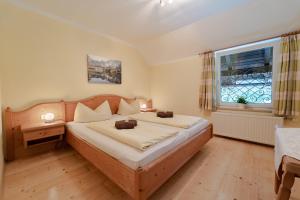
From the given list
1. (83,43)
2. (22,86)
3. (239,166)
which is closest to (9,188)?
(22,86)

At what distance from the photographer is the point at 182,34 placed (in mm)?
3375

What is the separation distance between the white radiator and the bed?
1221mm

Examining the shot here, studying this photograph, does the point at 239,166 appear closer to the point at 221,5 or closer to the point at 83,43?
the point at 221,5

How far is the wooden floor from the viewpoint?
5.01 feet

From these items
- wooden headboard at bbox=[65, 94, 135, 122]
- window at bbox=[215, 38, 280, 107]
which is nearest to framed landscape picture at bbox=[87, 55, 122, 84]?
wooden headboard at bbox=[65, 94, 135, 122]

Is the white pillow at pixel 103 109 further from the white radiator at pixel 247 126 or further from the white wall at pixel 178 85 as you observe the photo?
the white radiator at pixel 247 126

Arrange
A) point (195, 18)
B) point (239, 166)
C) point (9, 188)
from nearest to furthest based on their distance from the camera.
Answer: point (9, 188), point (239, 166), point (195, 18)

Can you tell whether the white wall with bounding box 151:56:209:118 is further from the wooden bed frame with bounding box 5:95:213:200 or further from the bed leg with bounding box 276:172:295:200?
the bed leg with bounding box 276:172:295:200

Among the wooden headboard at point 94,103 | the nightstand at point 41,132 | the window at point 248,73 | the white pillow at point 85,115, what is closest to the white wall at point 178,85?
the window at point 248,73

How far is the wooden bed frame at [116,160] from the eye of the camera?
1267 mm

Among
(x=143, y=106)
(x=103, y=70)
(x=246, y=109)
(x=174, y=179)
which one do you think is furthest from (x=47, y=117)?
(x=246, y=109)

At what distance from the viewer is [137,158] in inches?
51.6

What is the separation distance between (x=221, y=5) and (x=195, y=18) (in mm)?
513

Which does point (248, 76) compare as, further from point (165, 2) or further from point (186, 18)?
point (165, 2)
